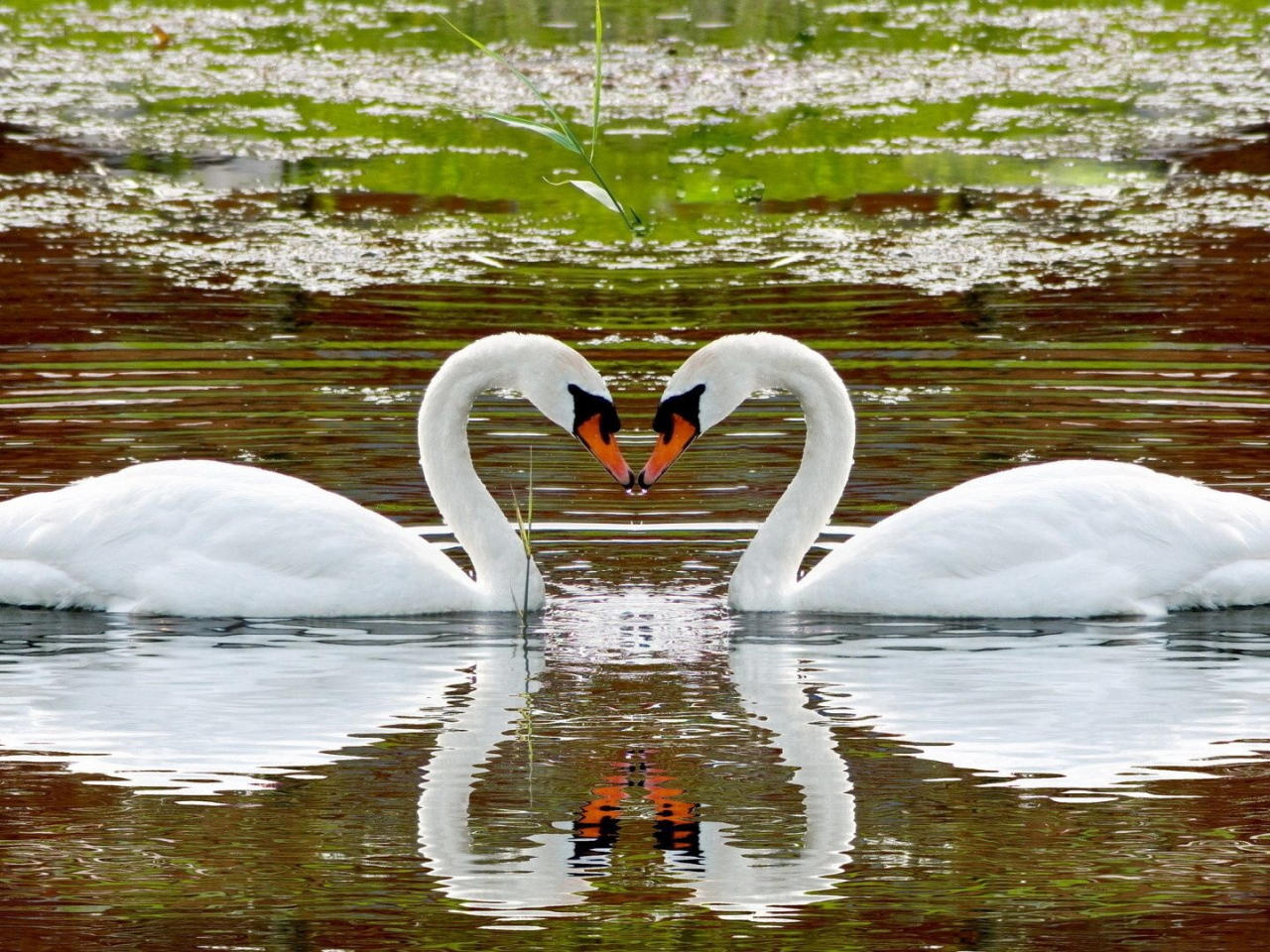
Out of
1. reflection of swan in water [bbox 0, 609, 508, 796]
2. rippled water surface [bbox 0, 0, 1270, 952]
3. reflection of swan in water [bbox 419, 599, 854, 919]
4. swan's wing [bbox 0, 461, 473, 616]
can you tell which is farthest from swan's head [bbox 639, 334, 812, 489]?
reflection of swan in water [bbox 419, 599, 854, 919]

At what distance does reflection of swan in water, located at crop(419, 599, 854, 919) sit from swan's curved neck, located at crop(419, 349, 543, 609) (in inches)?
48.5

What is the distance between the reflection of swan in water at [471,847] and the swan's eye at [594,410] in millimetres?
1497

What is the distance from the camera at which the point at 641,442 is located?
37.8ft

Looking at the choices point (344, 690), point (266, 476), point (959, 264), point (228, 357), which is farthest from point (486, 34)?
point (344, 690)

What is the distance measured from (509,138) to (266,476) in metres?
11.5

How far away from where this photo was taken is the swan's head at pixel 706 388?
8875 mm

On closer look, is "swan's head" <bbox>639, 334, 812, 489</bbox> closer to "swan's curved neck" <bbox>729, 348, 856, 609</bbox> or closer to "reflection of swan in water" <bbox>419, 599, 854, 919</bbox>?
"swan's curved neck" <bbox>729, 348, 856, 609</bbox>

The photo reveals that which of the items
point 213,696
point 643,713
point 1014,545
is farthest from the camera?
point 1014,545

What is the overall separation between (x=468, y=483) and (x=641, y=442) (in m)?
2.40

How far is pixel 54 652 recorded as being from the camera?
826cm

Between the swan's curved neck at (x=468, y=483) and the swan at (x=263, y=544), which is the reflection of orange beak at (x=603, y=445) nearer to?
the swan at (x=263, y=544)

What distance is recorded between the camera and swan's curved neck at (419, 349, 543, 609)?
8.98m

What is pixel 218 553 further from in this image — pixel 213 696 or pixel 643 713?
pixel 643 713

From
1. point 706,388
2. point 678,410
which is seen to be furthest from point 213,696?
point 706,388
